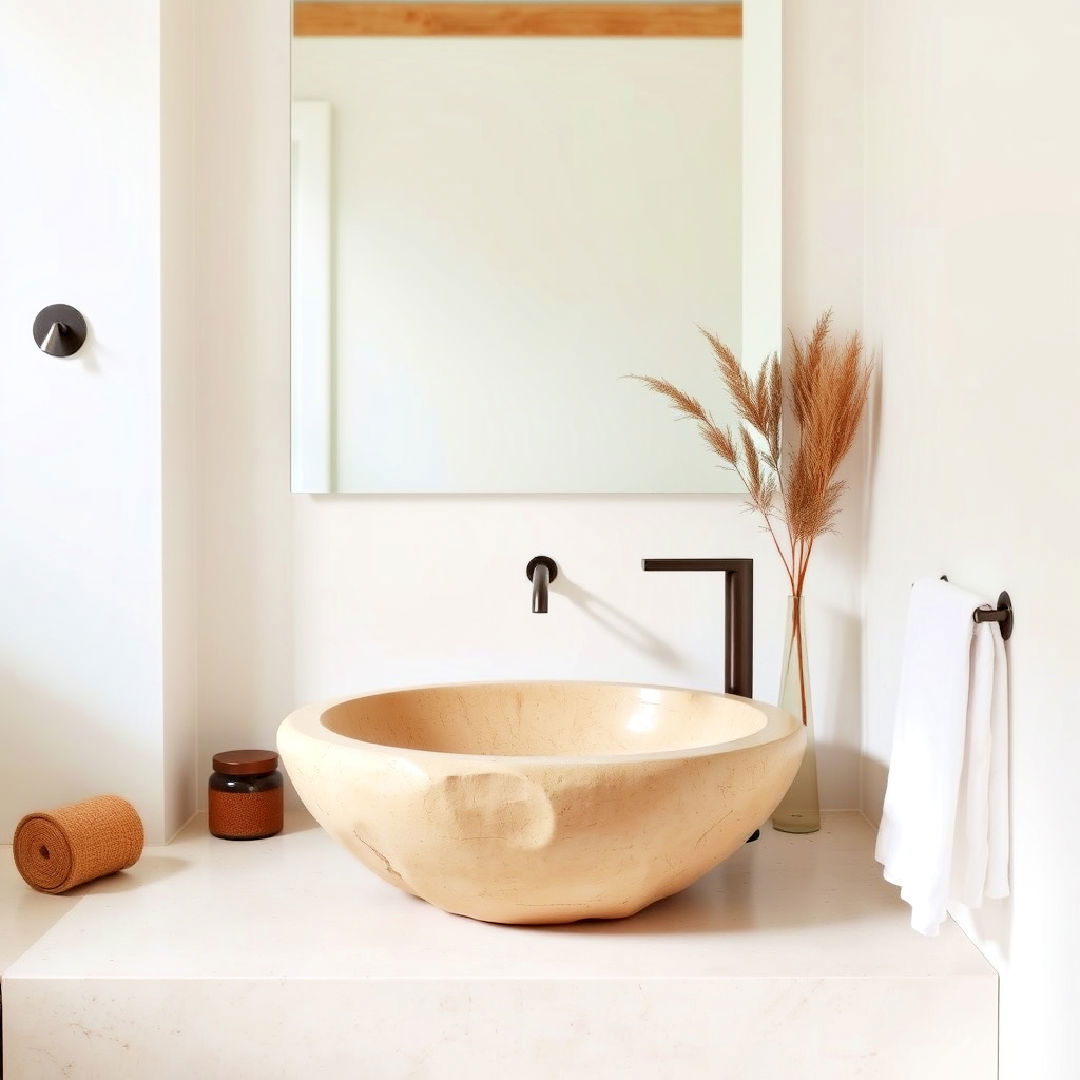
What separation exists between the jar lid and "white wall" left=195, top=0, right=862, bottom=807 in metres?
0.12

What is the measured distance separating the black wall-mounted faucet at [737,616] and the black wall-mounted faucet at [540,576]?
0.52 feet

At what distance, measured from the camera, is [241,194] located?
66.2 inches

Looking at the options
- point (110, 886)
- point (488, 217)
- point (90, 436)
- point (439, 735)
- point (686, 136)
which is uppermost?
point (686, 136)

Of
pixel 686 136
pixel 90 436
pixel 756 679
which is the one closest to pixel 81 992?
pixel 90 436

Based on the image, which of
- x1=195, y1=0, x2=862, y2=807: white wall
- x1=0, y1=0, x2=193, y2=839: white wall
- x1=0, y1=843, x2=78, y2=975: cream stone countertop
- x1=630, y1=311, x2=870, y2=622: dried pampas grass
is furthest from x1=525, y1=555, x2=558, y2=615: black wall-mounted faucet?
x1=0, y1=843, x2=78, y2=975: cream stone countertop

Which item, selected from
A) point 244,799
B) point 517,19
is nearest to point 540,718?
point 244,799

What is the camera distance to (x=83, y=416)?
5.11 feet

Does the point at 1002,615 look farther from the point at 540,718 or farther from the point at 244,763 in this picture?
the point at 244,763

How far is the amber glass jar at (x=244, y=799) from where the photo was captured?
155 cm

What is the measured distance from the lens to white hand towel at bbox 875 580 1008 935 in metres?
1.09

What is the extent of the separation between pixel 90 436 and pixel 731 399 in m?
0.86

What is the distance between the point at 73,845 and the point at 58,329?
649mm

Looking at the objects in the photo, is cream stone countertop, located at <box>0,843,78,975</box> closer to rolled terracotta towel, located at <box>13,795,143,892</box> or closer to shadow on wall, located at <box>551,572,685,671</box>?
rolled terracotta towel, located at <box>13,795,143,892</box>

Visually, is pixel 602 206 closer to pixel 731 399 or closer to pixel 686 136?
pixel 686 136
